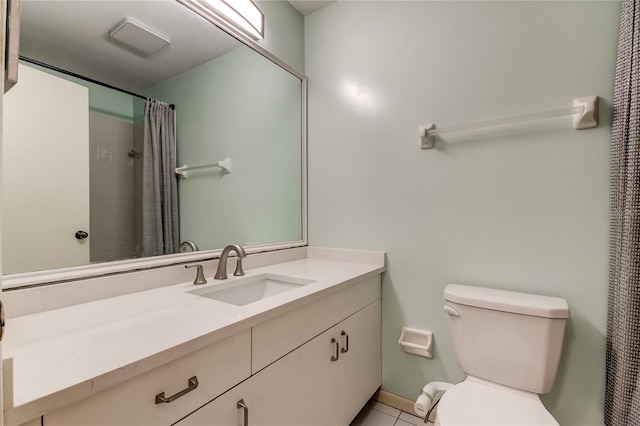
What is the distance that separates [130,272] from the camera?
1.08 m

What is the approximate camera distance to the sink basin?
1223mm

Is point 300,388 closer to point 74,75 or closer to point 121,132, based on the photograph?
point 121,132

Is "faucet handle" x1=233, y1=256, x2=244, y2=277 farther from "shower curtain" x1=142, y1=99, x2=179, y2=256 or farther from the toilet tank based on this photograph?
the toilet tank

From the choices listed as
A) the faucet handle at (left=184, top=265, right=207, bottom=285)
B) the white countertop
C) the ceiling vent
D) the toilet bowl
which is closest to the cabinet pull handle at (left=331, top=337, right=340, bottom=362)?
the white countertop

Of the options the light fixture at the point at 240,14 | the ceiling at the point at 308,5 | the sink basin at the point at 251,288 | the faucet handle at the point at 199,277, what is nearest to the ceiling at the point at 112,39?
the light fixture at the point at 240,14

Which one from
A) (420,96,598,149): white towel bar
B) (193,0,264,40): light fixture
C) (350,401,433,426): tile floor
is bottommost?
(350,401,433,426): tile floor

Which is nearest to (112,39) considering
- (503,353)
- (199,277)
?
(199,277)

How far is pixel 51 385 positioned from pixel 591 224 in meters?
1.74

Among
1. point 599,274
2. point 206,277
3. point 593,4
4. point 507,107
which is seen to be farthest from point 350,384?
point 593,4

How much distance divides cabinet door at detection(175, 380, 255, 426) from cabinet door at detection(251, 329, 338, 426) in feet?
0.09

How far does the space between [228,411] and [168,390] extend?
0.21 meters

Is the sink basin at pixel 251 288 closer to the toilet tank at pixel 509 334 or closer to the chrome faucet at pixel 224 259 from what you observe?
the chrome faucet at pixel 224 259

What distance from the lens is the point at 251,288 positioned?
55.2 inches

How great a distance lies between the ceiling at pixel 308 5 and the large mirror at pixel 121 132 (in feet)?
1.39
